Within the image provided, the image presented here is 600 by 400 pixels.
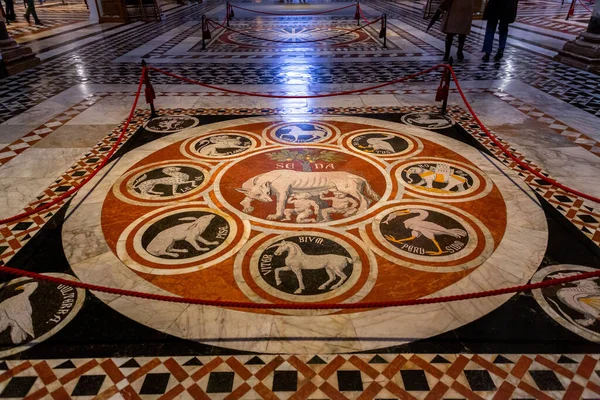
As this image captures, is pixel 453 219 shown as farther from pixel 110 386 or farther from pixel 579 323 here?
pixel 110 386

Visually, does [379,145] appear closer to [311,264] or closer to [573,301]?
[311,264]

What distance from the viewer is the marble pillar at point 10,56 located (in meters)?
6.40

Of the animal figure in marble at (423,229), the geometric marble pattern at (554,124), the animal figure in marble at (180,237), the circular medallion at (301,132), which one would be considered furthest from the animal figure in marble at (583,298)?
the circular medallion at (301,132)

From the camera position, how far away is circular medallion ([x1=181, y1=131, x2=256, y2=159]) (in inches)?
148

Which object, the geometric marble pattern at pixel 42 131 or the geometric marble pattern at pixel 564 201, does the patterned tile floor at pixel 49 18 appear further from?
the geometric marble pattern at pixel 564 201

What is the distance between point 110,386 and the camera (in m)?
1.68

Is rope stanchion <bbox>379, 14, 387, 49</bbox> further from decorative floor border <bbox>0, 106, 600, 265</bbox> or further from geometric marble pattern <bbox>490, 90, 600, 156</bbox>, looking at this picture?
decorative floor border <bbox>0, 106, 600, 265</bbox>

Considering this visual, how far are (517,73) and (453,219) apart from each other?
16.1 feet

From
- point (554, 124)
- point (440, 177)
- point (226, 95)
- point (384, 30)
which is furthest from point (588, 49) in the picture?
point (226, 95)

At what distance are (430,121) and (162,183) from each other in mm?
3020

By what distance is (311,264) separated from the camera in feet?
7.70

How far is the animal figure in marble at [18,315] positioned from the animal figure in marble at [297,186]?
139cm

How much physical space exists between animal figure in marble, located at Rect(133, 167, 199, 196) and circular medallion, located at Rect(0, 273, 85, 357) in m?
1.02

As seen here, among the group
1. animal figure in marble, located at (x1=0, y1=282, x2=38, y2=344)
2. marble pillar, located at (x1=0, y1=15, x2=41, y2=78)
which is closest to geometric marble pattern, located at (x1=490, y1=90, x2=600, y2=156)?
animal figure in marble, located at (x1=0, y1=282, x2=38, y2=344)
